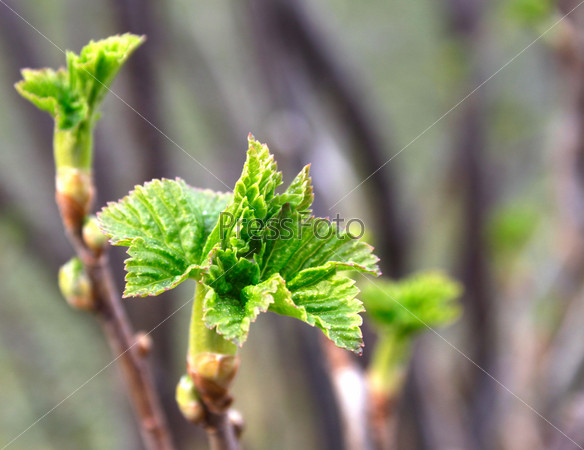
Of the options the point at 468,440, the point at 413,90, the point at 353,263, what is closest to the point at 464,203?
the point at 468,440

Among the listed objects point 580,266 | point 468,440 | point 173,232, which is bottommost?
point 468,440

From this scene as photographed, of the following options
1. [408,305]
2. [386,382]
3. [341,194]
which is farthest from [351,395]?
[341,194]

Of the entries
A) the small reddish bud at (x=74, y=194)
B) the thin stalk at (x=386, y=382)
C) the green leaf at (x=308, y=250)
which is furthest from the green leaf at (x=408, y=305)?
the small reddish bud at (x=74, y=194)

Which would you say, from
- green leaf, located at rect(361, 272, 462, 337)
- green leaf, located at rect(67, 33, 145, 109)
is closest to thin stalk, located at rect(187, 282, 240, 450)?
green leaf, located at rect(67, 33, 145, 109)

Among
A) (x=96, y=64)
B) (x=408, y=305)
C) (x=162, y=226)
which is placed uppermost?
(x=96, y=64)

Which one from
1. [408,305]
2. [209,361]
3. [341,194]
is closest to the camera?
[209,361]

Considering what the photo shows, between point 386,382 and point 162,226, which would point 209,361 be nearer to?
point 162,226

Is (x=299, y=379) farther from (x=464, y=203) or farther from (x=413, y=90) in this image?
(x=413, y=90)
